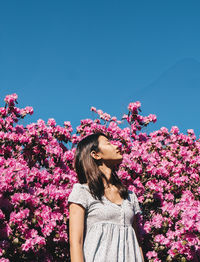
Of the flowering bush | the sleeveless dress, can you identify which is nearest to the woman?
the sleeveless dress

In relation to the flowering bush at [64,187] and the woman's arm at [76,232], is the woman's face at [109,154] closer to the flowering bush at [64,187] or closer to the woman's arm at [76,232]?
the woman's arm at [76,232]

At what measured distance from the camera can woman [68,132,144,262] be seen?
241cm

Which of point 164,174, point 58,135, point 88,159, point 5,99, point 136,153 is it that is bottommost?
point 88,159

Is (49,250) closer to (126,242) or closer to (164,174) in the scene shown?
(126,242)

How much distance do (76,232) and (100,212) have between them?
0.27 meters

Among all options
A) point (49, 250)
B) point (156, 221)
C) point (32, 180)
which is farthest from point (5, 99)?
point (156, 221)

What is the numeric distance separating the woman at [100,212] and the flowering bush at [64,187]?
2.72ft

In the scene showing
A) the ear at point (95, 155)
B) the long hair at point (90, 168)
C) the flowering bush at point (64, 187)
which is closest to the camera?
the long hair at point (90, 168)

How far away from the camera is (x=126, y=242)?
101 inches

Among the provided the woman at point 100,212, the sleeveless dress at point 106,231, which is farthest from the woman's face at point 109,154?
the sleeveless dress at point 106,231

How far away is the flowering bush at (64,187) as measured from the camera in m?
3.28

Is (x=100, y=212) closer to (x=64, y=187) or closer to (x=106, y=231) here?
(x=106, y=231)

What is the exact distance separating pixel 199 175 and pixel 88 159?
3465 mm

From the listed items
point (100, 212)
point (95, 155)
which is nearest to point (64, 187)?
point (95, 155)
